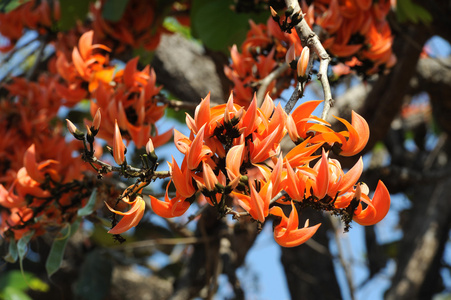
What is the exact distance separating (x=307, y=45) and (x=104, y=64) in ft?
2.99

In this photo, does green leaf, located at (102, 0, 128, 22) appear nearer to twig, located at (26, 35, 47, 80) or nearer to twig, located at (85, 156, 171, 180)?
twig, located at (26, 35, 47, 80)

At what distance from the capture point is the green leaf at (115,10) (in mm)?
1848

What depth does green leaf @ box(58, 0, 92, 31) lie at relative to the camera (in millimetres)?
2201

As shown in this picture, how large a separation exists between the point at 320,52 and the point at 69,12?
65.3 inches

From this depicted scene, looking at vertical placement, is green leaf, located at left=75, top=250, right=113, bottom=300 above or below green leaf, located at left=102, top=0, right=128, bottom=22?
below

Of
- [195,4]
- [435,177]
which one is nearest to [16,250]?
[195,4]

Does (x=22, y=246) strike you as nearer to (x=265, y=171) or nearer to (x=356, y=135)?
(x=265, y=171)

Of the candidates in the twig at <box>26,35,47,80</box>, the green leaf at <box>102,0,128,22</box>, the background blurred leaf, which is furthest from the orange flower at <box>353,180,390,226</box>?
the background blurred leaf

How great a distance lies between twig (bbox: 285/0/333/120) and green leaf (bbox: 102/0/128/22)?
1.06 metres

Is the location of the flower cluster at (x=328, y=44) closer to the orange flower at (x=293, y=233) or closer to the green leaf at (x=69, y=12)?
the orange flower at (x=293, y=233)

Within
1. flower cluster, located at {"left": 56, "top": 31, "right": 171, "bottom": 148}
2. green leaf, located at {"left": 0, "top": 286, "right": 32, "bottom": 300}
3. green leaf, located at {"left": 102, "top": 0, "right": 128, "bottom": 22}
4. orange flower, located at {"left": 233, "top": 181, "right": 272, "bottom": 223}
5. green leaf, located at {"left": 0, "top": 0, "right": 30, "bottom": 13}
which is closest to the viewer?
orange flower, located at {"left": 233, "top": 181, "right": 272, "bottom": 223}

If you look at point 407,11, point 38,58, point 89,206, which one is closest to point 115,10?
point 38,58

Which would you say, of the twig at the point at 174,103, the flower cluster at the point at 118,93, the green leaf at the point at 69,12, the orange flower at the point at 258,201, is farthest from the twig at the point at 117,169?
the green leaf at the point at 69,12

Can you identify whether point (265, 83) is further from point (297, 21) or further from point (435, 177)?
point (435, 177)
